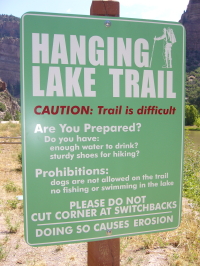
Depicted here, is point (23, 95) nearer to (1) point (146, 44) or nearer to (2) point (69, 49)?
(2) point (69, 49)

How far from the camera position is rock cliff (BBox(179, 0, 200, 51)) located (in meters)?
93.8

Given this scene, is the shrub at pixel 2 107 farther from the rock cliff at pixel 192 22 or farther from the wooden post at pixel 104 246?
the rock cliff at pixel 192 22

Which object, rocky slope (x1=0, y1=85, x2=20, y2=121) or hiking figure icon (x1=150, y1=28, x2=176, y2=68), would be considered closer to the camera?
hiking figure icon (x1=150, y1=28, x2=176, y2=68)

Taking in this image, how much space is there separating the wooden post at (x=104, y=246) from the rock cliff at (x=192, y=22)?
98.2 meters

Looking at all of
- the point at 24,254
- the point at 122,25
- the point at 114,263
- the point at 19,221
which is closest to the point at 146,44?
the point at 122,25

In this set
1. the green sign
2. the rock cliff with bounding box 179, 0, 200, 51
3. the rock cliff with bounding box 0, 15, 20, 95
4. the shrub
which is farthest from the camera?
the rock cliff with bounding box 179, 0, 200, 51

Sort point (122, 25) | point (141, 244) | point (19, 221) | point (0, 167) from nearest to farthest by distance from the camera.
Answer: point (122, 25), point (141, 244), point (19, 221), point (0, 167)

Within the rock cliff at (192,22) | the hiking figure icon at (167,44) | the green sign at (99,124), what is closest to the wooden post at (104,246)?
the green sign at (99,124)

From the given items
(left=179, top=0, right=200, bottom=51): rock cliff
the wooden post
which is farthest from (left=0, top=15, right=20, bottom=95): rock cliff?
the wooden post

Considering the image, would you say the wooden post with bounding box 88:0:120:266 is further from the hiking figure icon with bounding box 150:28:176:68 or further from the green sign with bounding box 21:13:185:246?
the hiking figure icon with bounding box 150:28:176:68

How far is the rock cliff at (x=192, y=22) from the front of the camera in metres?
93.8

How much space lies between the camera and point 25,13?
1.31m

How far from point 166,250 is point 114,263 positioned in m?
1.79

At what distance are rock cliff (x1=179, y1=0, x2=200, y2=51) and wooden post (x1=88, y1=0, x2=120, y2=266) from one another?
98.2 metres
